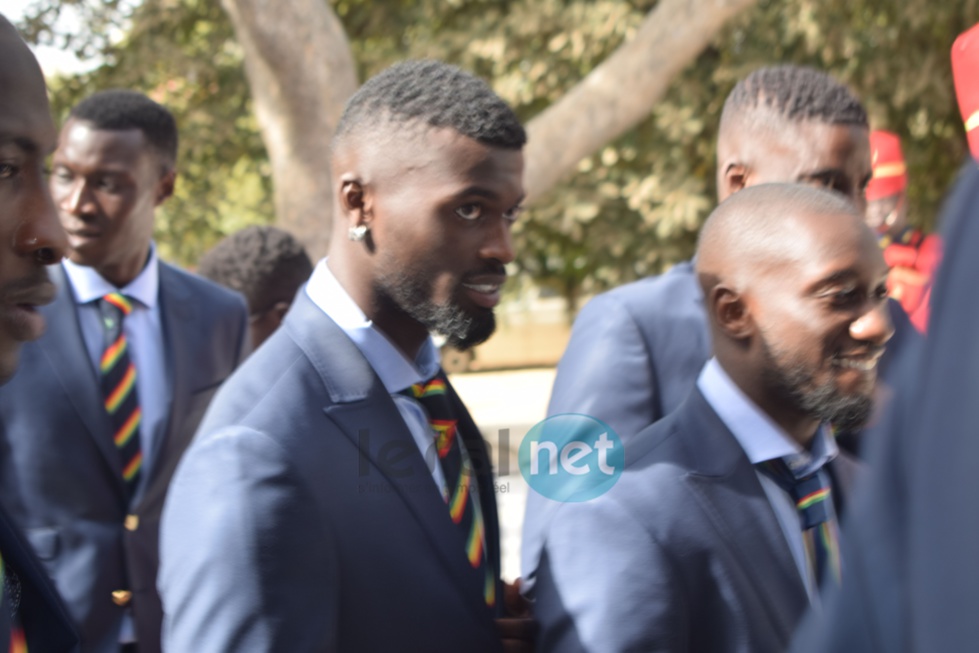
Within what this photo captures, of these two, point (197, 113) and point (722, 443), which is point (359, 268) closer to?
point (722, 443)

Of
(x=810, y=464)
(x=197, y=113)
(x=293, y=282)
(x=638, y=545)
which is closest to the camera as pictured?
(x=638, y=545)

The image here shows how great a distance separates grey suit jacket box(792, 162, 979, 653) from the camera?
2.31 ft

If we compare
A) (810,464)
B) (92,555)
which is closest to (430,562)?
(810,464)

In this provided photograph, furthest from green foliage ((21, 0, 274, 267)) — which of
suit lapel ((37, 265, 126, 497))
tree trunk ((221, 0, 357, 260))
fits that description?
suit lapel ((37, 265, 126, 497))

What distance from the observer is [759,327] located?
→ 2.44 meters

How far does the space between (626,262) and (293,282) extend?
7232 mm

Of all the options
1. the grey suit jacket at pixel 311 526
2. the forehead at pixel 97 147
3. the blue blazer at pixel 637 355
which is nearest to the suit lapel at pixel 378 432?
the grey suit jacket at pixel 311 526

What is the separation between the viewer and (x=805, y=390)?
2369 mm

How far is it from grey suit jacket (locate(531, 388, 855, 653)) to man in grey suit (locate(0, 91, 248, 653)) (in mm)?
1564

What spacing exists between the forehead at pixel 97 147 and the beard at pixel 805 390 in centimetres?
240

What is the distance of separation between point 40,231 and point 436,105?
3.14ft

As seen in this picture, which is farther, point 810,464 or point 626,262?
point 626,262

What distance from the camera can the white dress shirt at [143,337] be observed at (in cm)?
344

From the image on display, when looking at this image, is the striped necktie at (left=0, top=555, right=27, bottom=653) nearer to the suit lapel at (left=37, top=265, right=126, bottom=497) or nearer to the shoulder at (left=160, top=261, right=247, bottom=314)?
the suit lapel at (left=37, top=265, right=126, bottom=497)
